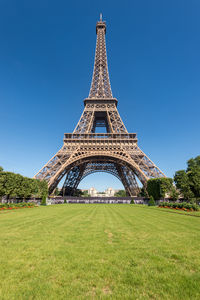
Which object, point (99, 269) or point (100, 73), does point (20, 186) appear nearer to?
point (99, 269)

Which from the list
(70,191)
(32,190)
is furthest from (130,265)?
(70,191)

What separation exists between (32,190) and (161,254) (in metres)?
35.0

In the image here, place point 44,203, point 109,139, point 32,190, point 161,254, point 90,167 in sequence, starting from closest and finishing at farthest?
point 161,254 → point 44,203 → point 32,190 → point 109,139 → point 90,167

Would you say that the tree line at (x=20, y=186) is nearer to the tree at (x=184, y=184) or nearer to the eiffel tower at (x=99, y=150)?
the eiffel tower at (x=99, y=150)

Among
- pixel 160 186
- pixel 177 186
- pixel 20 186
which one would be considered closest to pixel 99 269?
pixel 160 186

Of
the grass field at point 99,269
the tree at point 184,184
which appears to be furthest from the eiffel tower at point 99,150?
the grass field at point 99,269

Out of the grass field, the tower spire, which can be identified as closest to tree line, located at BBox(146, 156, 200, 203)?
the grass field

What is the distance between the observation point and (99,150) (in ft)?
131

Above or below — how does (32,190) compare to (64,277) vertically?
above

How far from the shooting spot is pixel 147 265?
4082 millimetres

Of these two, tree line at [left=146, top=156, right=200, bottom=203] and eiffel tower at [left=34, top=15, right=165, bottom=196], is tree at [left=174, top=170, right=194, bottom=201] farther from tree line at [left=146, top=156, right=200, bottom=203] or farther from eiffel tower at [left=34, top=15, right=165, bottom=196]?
eiffel tower at [left=34, top=15, right=165, bottom=196]

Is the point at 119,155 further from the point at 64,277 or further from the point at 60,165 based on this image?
the point at 64,277

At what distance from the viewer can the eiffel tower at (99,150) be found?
1422 inches

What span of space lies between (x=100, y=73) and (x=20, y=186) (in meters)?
43.7
